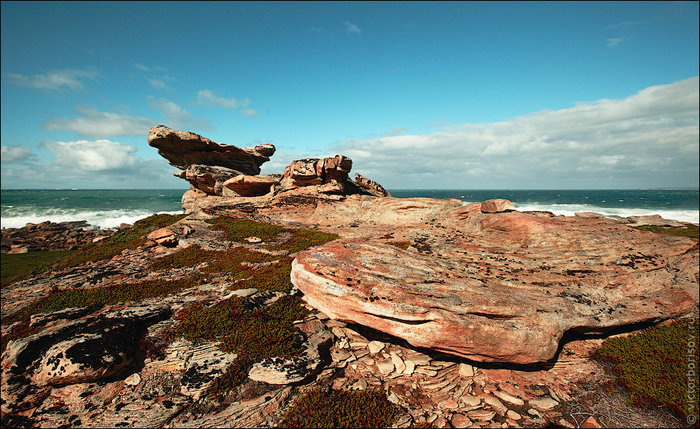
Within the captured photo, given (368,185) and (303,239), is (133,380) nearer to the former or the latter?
(303,239)

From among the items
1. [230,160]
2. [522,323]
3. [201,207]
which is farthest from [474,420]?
[230,160]

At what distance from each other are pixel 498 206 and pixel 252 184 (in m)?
26.2

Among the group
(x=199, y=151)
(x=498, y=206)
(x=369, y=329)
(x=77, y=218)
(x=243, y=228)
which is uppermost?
(x=199, y=151)

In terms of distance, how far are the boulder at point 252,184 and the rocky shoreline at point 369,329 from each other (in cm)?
1693

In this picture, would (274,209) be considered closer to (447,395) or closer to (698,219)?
(447,395)

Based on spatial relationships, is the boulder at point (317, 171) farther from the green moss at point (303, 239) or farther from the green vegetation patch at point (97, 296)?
the green vegetation patch at point (97, 296)

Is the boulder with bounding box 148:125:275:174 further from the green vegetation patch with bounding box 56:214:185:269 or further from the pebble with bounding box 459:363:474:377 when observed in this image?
the pebble with bounding box 459:363:474:377

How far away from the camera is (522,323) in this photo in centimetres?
935

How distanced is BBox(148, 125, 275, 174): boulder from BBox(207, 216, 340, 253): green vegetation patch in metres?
15.3

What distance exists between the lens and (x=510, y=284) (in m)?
11.4

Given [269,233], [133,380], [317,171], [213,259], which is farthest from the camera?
[317,171]

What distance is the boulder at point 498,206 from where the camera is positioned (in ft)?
59.8

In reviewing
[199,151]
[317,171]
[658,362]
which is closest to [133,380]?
[658,362]

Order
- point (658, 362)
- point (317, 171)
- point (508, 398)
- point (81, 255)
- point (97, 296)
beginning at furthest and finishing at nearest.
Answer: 1. point (317, 171)
2. point (81, 255)
3. point (97, 296)
4. point (658, 362)
5. point (508, 398)
